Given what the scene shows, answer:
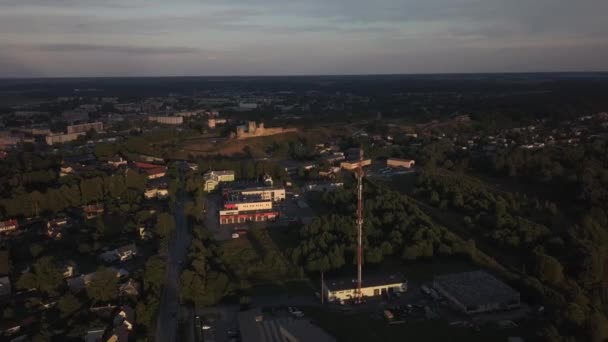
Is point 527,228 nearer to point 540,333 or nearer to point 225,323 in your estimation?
point 540,333

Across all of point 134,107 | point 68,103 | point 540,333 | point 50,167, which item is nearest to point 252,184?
point 50,167

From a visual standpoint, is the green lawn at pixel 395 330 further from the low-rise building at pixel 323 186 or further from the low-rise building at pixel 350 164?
the low-rise building at pixel 350 164

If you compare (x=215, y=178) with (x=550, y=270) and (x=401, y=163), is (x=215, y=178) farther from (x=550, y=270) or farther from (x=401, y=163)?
(x=550, y=270)

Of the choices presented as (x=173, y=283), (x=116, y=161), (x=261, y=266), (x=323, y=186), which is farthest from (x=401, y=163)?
(x=173, y=283)

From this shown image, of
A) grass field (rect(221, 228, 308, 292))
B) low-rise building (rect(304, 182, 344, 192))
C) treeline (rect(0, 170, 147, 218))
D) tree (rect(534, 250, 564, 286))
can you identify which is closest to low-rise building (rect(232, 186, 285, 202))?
low-rise building (rect(304, 182, 344, 192))

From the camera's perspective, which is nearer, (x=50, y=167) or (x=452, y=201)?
(x=452, y=201)

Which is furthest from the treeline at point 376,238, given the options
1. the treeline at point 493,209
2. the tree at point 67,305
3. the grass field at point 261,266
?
the tree at point 67,305

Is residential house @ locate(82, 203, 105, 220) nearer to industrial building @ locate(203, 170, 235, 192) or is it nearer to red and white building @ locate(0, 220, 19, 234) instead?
red and white building @ locate(0, 220, 19, 234)
